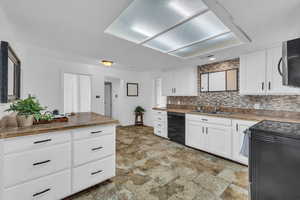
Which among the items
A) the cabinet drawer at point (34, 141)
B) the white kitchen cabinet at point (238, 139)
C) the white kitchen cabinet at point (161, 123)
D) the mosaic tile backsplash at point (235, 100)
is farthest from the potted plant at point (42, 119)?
the mosaic tile backsplash at point (235, 100)

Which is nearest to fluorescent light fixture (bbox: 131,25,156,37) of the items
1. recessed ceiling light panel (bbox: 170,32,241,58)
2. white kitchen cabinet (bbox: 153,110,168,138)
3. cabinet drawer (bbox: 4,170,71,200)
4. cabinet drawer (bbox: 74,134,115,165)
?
recessed ceiling light panel (bbox: 170,32,241,58)

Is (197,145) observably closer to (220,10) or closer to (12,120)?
(220,10)

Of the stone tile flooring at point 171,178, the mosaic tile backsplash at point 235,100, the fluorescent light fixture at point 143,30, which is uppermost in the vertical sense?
the fluorescent light fixture at point 143,30

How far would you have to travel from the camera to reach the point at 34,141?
1307 mm

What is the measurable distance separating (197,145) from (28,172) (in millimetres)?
3001

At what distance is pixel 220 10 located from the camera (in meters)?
1.29

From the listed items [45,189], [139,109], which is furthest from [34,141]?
[139,109]

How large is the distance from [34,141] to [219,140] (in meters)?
3.04

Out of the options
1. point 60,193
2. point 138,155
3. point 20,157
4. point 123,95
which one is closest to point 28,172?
point 20,157

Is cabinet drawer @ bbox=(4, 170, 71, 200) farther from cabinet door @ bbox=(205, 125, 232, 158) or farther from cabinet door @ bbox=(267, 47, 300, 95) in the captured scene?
cabinet door @ bbox=(267, 47, 300, 95)

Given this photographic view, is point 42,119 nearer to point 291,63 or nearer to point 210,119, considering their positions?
point 291,63

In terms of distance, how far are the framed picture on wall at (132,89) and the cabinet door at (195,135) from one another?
3016 millimetres

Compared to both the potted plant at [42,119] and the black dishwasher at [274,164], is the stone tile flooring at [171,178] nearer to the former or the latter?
the black dishwasher at [274,164]

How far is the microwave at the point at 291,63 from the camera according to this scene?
106cm
